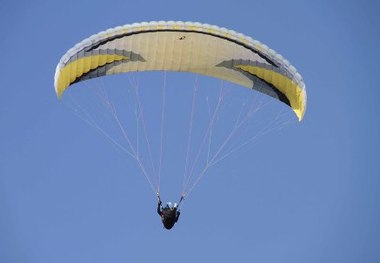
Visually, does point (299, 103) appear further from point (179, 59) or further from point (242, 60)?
point (179, 59)

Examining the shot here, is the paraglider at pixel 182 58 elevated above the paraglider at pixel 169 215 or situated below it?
above

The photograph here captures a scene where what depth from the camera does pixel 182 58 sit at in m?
20.8

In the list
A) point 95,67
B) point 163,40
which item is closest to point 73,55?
point 95,67

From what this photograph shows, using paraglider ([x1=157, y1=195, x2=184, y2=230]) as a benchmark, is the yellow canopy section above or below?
above

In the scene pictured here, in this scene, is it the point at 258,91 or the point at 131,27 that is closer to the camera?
the point at 131,27

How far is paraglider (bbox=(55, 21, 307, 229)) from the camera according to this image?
1983 cm

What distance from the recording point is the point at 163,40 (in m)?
20.3

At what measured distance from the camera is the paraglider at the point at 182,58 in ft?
65.1

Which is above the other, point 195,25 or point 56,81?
point 195,25

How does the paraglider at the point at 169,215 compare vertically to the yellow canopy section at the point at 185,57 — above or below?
below

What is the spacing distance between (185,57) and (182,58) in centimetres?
8

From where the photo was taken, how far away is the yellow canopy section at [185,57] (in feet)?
65.1

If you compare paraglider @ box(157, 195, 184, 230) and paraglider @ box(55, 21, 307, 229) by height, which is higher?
paraglider @ box(55, 21, 307, 229)

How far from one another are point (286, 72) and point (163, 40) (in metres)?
3.00
